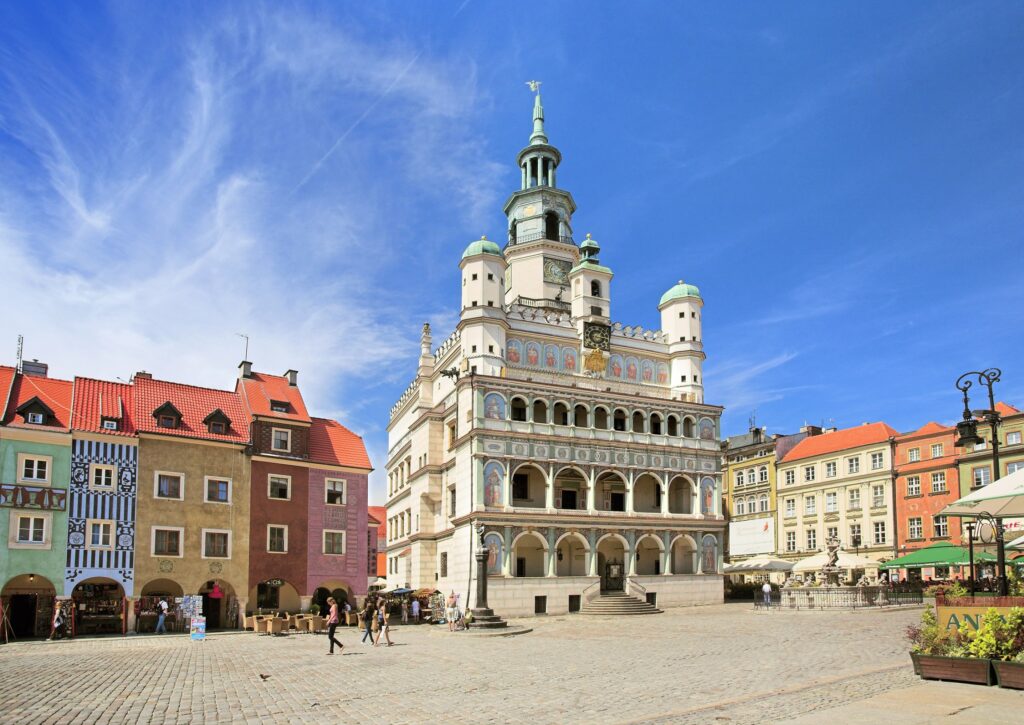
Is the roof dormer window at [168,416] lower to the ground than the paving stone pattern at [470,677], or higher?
higher

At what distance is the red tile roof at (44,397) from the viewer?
38094 mm

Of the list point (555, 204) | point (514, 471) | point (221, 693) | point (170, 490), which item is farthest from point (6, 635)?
point (555, 204)

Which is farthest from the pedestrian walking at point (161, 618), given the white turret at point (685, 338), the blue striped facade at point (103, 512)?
the white turret at point (685, 338)

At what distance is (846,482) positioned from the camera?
2707 inches

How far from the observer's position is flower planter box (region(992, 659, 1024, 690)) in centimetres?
1454

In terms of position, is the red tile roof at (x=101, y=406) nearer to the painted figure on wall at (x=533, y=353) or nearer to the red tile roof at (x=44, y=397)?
the red tile roof at (x=44, y=397)

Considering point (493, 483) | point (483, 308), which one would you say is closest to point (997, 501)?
point (493, 483)

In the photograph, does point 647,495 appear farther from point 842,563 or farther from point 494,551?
point 842,563

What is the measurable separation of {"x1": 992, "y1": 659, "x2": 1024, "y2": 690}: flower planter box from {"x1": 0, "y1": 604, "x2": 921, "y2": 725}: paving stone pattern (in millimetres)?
1981

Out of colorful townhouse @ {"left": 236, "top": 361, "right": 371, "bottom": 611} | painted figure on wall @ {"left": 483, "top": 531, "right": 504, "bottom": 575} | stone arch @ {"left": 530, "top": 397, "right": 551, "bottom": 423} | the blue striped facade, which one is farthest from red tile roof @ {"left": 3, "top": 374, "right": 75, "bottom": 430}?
stone arch @ {"left": 530, "top": 397, "right": 551, "bottom": 423}

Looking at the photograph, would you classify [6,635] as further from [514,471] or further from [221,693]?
[514,471]

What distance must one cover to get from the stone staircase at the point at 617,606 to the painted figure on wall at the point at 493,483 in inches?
308

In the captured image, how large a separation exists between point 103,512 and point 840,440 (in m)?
55.7

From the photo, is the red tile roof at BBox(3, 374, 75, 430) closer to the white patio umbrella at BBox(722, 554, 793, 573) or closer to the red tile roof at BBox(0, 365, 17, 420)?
the red tile roof at BBox(0, 365, 17, 420)
